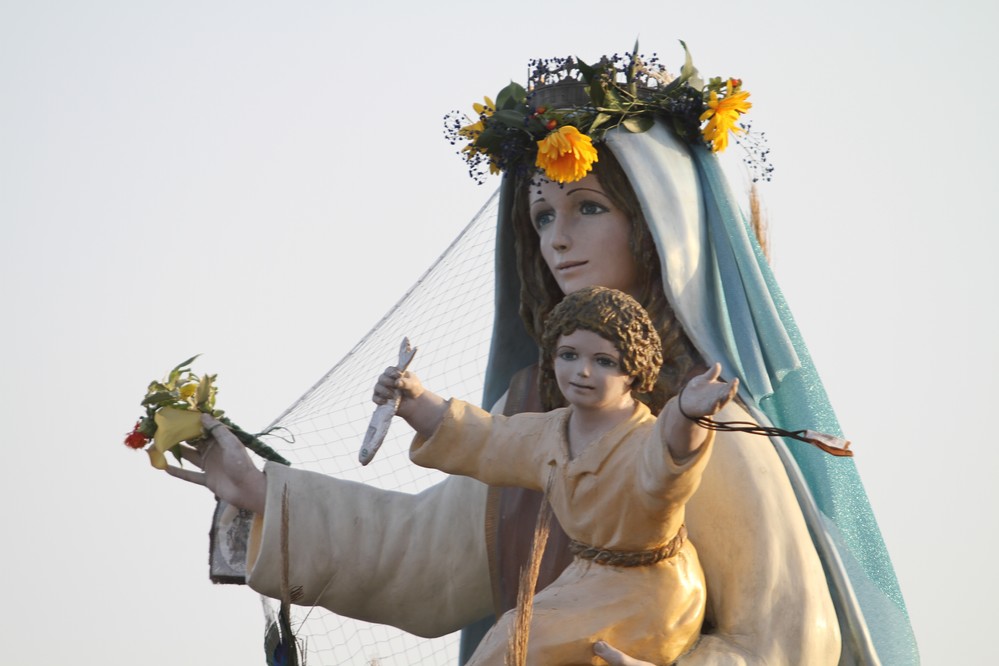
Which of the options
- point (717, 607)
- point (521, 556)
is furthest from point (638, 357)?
point (521, 556)

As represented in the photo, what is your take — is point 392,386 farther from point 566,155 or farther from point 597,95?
point 597,95

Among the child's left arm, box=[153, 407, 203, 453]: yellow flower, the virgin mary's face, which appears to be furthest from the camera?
the virgin mary's face

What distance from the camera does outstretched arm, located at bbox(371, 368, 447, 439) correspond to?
732cm

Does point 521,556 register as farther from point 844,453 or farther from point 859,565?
point 844,453

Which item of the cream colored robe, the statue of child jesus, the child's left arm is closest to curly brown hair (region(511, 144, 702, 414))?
the cream colored robe

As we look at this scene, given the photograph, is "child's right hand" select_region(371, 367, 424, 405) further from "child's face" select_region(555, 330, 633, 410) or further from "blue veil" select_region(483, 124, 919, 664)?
"blue veil" select_region(483, 124, 919, 664)

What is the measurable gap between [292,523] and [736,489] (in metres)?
1.78

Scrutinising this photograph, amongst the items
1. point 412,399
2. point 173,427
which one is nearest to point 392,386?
point 412,399

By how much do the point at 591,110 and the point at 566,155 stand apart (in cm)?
33

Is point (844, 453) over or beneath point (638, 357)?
beneath

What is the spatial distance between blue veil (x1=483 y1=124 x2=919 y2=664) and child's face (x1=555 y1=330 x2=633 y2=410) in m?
0.80

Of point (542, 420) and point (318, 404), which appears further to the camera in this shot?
point (318, 404)

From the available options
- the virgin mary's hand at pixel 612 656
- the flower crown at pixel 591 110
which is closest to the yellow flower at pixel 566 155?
the flower crown at pixel 591 110

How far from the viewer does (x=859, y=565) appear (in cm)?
786
